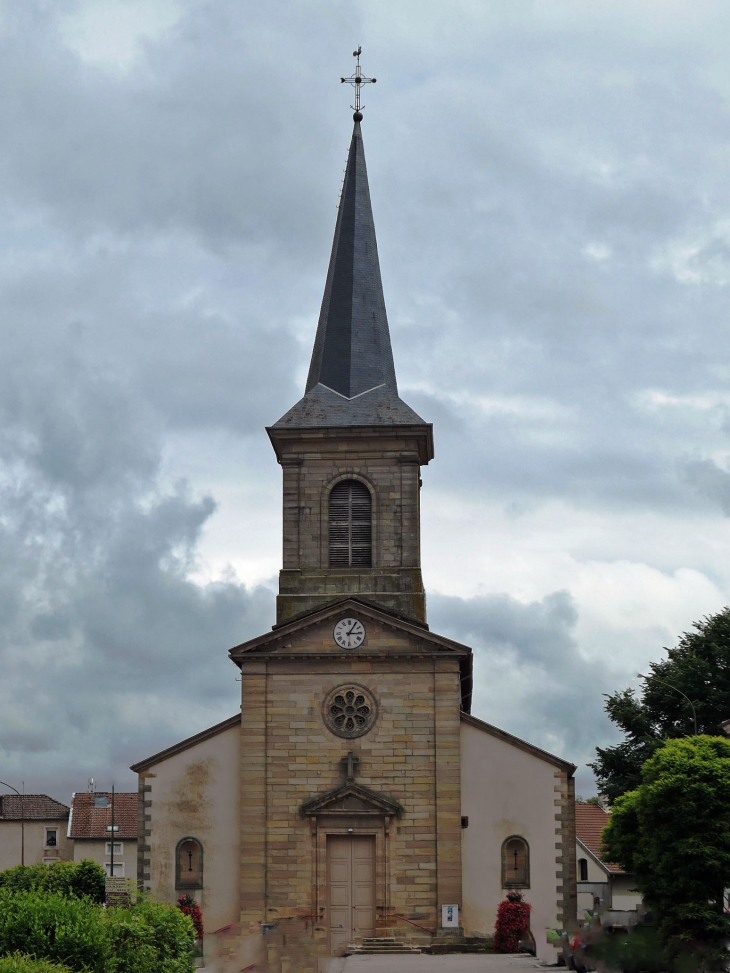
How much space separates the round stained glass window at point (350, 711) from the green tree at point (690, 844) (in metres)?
8.72

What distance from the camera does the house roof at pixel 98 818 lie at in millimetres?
73938

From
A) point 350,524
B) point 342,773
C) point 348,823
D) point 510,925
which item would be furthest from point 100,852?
point 510,925

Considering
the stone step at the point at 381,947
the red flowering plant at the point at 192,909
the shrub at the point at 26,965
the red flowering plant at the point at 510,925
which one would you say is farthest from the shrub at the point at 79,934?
the red flowering plant at the point at 510,925

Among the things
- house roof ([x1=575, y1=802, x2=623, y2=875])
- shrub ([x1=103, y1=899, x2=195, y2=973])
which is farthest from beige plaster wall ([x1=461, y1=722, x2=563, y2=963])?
house roof ([x1=575, y1=802, x2=623, y2=875])

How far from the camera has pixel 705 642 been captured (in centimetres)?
5159

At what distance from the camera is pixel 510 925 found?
33969 millimetres

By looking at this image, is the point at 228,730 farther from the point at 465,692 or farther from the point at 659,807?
the point at 659,807

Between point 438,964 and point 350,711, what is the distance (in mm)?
8085

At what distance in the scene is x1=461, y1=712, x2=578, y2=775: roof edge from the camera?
119 ft

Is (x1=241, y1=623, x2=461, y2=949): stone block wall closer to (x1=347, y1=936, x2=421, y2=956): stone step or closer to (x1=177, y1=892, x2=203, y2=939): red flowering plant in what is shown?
(x1=347, y1=936, x2=421, y2=956): stone step

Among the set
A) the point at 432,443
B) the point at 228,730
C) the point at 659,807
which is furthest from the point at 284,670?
the point at 659,807

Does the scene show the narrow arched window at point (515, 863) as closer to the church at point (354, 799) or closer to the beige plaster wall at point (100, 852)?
the church at point (354, 799)

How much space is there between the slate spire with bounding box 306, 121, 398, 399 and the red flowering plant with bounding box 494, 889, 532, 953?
16.1m

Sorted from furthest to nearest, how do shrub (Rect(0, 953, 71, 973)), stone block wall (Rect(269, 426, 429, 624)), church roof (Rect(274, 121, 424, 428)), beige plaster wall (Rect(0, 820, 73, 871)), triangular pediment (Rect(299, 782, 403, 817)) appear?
1. beige plaster wall (Rect(0, 820, 73, 871))
2. church roof (Rect(274, 121, 424, 428))
3. stone block wall (Rect(269, 426, 429, 624))
4. triangular pediment (Rect(299, 782, 403, 817))
5. shrub (Rect(0, 953, 71, 973))
